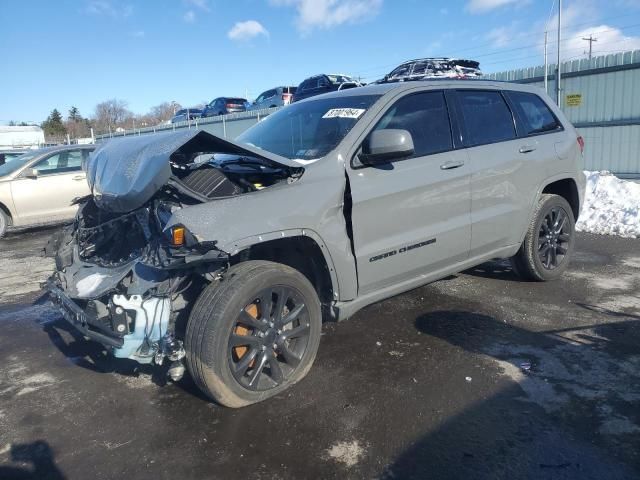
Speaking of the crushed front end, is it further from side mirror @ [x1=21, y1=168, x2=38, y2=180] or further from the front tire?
side mirror @ [x1=21, y1=168, x2=38, y2=180]

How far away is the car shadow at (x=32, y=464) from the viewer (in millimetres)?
2656

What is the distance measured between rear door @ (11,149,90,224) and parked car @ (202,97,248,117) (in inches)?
719

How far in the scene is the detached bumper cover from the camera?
3030 mm

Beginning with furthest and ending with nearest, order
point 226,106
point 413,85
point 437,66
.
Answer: point 226,106 → point 437,66 → point 413,85

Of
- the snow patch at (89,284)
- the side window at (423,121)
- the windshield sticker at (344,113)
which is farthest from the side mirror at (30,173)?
the side window at (423,121)

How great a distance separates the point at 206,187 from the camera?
323 cm

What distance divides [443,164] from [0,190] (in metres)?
8.31

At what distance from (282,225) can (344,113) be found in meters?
1.23

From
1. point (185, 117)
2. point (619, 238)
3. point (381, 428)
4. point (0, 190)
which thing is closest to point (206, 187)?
point (381, 428)

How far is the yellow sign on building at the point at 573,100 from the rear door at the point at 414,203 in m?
9.23

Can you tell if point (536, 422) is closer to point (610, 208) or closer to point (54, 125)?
point (610, 208)

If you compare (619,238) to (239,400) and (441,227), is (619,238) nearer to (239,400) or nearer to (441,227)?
(441,227)

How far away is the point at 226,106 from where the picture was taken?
27359mm

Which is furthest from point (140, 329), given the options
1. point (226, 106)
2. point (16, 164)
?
point (226, 106)
